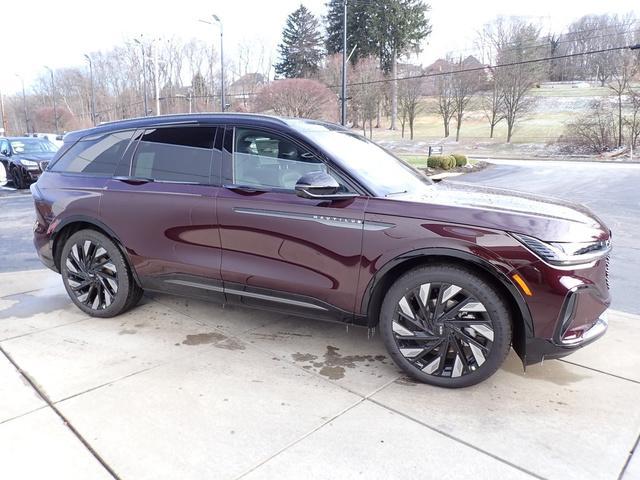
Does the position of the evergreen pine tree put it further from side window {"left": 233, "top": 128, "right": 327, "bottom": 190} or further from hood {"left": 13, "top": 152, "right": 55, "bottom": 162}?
side window {"left": 233, "top": 128, "right": 327, "bottom": 190}

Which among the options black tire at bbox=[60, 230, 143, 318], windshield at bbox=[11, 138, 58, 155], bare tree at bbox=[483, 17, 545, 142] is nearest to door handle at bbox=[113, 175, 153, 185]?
black tire at bbox=[60, 230, 143, 318]

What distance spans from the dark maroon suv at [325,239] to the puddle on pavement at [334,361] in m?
0.35

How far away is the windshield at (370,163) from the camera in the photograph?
3238 millimetres

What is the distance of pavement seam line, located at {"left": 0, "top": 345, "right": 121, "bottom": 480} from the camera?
7.61ft

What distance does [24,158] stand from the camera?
15.0 meters

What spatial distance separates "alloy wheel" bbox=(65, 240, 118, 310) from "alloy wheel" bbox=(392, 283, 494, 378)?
2.49 m

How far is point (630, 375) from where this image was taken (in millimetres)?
3225

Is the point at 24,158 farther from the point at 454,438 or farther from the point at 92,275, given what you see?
the point at 454,438

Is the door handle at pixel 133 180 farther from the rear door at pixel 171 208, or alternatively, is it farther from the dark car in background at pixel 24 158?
the dark car in background at pixel 24 158

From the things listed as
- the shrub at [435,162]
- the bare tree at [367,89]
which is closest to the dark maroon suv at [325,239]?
the shrub at [435,162]

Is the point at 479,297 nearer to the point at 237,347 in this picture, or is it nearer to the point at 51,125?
the point at 237,347

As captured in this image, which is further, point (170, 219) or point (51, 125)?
point (51, 125)

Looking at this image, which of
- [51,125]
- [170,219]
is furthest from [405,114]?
[51,125]

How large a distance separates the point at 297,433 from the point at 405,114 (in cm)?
4843
